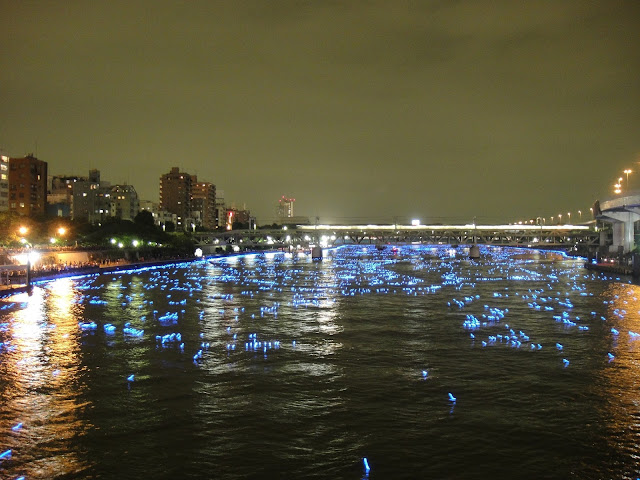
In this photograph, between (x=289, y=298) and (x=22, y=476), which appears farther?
(x=289, y=298)

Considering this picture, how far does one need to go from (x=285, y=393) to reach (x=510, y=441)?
6.13m

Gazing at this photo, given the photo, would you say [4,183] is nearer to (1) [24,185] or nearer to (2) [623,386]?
(1) [24,185]

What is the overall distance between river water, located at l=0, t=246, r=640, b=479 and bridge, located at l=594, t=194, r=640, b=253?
146ft

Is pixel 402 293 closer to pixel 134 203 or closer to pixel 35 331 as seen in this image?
pixel 35 331

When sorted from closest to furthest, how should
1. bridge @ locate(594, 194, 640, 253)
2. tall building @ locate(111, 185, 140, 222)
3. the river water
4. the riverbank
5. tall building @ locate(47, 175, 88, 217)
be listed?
1. the river water
2. the riverbank
3. bridge @ locate(594, 194, 640, 253)
4. tall building @ locate(47, 175, 88, 217)
5. tall building @ locate(111, 185, 140, 222)

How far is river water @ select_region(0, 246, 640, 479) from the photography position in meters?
11.5

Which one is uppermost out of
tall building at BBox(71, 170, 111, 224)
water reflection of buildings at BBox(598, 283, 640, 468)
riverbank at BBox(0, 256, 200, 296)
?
tall building at BBox(71, 170, 111, 224)

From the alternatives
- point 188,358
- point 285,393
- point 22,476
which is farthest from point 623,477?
point 188,358

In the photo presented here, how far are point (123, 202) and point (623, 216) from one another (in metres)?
141

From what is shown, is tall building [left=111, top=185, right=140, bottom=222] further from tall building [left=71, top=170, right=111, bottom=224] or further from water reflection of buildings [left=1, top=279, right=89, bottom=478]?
water reflection of buildings [left=1, top=279, right=89, bottom=478]

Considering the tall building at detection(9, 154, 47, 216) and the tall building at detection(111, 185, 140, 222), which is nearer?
the tall building at detection(9, 154, 47, 216)

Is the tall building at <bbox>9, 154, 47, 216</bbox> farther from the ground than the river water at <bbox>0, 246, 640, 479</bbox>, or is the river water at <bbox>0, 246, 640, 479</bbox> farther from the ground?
the tall building at <bbox>9, 154, 47, 216</bbox>

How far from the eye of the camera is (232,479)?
10758 mm

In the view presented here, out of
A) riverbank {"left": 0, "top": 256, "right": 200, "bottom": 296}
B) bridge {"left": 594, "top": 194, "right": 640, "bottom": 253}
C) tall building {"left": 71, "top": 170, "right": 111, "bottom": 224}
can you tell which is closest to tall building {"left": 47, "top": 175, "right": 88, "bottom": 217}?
tall building {"left": 71, "top": 170, "right": 111, "bottom": 224}
